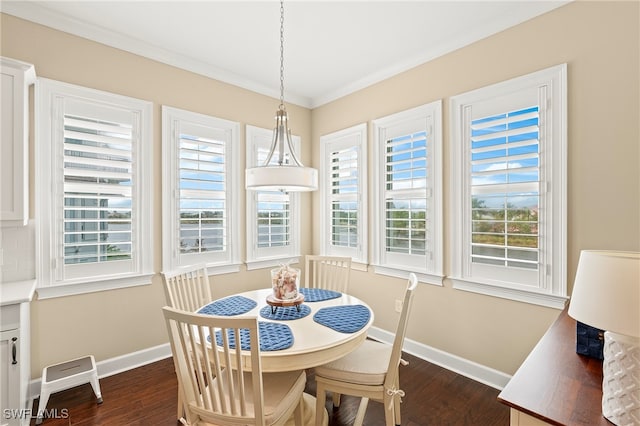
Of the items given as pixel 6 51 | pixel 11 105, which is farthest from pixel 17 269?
pixel 6 51

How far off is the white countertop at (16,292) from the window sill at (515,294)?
3133mm

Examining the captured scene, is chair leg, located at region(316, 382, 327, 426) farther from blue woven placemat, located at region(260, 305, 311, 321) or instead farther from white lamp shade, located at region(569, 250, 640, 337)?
white lamp shade, located at region(569, 250, 640, 337)

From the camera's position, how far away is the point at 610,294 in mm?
830

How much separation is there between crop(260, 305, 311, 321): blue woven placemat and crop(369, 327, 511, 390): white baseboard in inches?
55.7

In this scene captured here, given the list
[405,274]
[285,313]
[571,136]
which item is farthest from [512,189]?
[285,313]

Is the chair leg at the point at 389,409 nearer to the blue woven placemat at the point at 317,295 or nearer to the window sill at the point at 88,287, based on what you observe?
the blue woven placemat at the point at 317,295

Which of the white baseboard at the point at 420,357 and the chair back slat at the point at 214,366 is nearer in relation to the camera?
the chair back slat at the point at 214,366

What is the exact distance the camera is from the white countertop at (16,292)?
1.80 m

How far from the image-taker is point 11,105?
200 cm

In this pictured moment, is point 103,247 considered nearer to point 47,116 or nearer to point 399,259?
point 47,116

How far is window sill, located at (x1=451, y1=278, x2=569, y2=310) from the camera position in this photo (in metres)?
2.14

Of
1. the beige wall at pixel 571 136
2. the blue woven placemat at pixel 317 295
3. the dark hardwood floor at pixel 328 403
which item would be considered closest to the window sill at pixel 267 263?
the blue woven placemat at pixel 317 295

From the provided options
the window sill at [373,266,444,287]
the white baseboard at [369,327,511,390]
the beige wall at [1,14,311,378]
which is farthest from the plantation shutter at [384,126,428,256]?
the beige wall at [1,14,311,378]

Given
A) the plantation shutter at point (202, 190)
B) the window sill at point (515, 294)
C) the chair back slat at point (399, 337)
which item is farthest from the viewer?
the plantation shutter at point (202, 190)
